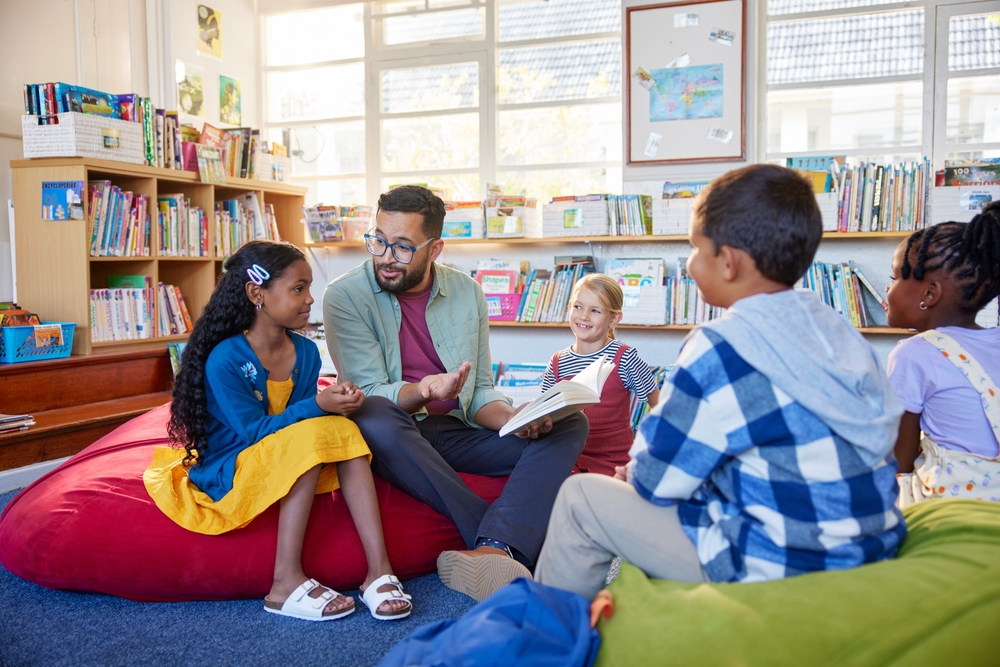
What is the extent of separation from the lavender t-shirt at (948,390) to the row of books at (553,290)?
8.14 ft

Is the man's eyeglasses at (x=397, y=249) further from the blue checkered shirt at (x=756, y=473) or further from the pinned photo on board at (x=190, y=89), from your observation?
the pinned photo on board at (x=190, y=89)

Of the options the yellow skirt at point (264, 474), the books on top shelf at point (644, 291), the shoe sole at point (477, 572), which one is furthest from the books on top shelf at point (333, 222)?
the shoe sole at point (477, 572)

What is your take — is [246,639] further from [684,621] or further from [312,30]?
[312,30]

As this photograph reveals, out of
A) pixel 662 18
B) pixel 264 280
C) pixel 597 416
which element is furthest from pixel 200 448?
pixel 662 18

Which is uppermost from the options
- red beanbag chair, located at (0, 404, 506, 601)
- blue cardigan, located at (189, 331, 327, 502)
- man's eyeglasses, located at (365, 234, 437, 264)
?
man's eyeglasses, located at (365, 234, 437, 264)

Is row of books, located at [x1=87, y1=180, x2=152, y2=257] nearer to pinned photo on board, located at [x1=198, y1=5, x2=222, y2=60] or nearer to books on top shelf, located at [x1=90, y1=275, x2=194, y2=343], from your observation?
books on top shelf, located at [x1=90, y1=275, x2=194, y2=343]

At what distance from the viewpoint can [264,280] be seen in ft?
6.68

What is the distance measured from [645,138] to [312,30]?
229cm

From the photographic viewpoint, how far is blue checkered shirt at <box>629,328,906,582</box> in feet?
3.80

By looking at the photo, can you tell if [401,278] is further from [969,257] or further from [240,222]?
[240,222]

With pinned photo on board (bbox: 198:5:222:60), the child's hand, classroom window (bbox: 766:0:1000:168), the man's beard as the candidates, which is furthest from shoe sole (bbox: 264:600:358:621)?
pinned photo on board (bbox: 198:5:222:60)

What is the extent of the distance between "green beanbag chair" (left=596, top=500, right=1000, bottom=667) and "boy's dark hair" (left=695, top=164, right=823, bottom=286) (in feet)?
1.59

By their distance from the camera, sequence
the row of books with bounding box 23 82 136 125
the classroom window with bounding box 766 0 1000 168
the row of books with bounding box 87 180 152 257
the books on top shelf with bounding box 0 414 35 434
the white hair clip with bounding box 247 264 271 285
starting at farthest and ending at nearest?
1. the classroom window with bounding box 766 0 1000 168
2. the row of books with bounding box 87 180 152 257
3. the row of books with bounding box 23 82 136 125
4. the books on top shelf with bounding box 0 414 35 434
5. the white hair clip with bounding box 247 264 271 285

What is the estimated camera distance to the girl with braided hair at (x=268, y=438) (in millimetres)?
1861
